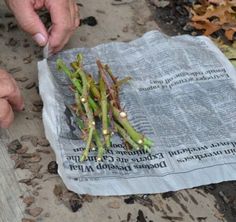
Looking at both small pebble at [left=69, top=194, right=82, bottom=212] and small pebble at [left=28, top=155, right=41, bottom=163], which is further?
small pebble at [left=28, top=155, right=41, bottom=163]

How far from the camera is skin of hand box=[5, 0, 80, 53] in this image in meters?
1.89

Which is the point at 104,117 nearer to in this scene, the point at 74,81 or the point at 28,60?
the point at 74,81

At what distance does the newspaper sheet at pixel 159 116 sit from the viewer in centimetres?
166

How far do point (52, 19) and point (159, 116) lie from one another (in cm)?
50

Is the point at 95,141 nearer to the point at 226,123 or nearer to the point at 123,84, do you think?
the point at 123,84

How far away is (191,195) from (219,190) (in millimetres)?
102

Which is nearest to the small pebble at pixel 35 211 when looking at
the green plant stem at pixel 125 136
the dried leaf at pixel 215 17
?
the green plant stem at pixel 125 136

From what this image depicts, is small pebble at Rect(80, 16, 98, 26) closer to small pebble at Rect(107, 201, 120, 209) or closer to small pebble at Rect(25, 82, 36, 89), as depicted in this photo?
small pebble at Rect(25, 82, 36, 89)

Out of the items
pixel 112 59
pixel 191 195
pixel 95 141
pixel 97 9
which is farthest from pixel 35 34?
pixel 191 195

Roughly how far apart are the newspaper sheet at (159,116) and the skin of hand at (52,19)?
10 cm

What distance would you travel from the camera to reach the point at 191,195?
169 cm

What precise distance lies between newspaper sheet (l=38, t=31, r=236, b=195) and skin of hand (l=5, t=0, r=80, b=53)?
96 millimetres

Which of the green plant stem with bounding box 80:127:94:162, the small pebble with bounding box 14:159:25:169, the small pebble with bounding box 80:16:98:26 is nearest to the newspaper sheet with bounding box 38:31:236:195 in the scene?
the green plant stem with bounding box 80:127:94:162

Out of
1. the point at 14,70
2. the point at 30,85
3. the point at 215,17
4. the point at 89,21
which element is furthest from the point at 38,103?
the point at 215,17
